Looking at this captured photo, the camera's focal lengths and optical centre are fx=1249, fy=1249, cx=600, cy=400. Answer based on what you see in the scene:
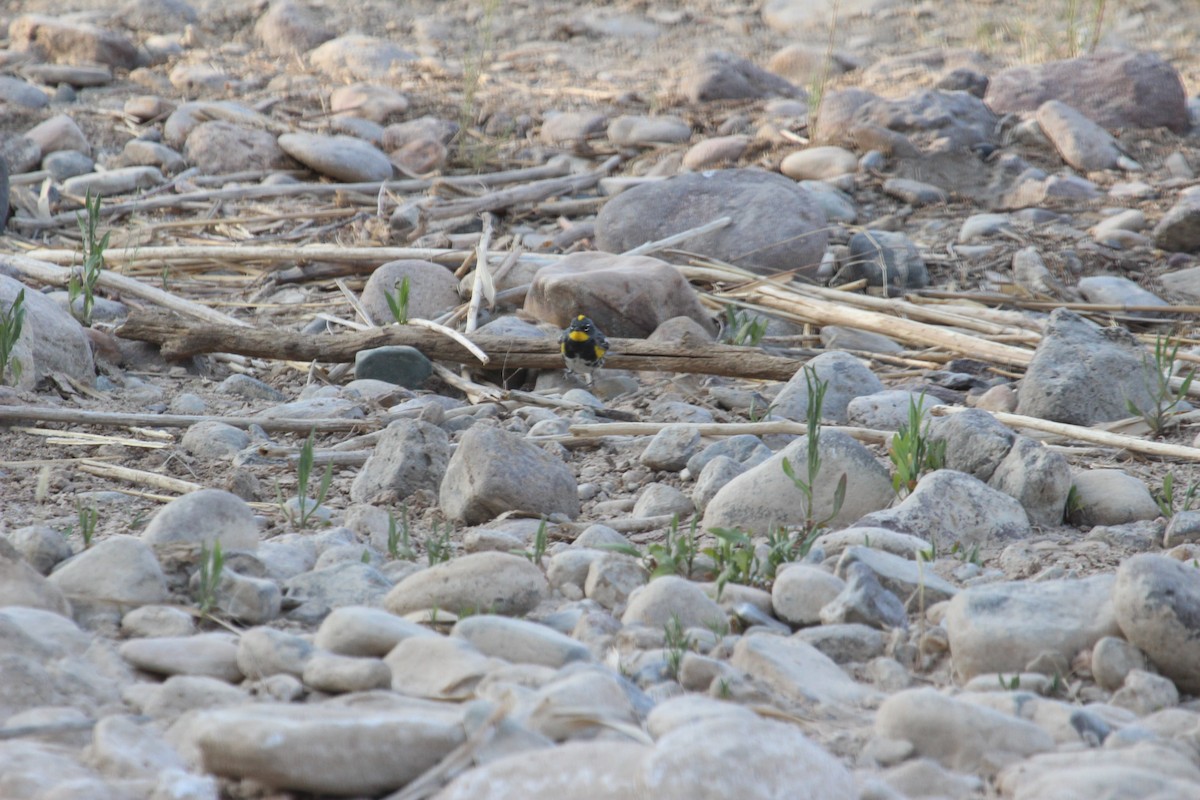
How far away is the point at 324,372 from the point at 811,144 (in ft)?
14.7

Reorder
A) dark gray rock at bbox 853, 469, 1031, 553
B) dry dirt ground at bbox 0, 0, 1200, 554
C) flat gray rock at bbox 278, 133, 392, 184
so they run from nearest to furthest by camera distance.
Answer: dark gray rock at bbox 853, 469, 1031, 553 < dry dirt ground at bbox 0, 0, 1200, 554 < flat gray rock at bbox 278, 133, 392, 184

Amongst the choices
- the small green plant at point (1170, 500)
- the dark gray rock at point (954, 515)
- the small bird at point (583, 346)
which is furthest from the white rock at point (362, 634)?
the small bird at point (583, 346)

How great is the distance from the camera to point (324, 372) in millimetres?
5301

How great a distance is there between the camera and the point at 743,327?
566 cm

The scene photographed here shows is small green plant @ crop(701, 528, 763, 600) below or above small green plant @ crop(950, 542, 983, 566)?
above

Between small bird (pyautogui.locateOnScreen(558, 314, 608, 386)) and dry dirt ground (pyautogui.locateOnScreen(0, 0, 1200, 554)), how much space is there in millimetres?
404

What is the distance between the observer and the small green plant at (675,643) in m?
2.43

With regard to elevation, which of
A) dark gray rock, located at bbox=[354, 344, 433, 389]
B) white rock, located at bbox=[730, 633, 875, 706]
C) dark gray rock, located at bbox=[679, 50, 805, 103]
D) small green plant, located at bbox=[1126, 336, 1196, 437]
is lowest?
dark gray rock, located at bbox=[354, 344, 433, 389]

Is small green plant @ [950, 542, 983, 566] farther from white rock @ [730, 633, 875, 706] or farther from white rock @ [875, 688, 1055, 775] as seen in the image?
white rock @ [875, 688, 1055, 775]

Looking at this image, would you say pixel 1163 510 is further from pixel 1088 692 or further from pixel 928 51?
pixel 928 51

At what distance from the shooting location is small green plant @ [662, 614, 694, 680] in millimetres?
2428

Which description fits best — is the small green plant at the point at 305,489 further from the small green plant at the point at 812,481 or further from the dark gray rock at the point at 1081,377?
Result: the dark gray rock at the point at 1081,377

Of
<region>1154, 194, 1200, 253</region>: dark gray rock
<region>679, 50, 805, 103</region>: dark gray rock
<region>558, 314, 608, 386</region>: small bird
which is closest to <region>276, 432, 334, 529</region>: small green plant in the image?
<region>558, 314, 608, 386</region>: small bird

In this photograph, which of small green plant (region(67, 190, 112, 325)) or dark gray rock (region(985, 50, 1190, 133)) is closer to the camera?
small green plant (region(67, 190, 112, 325))
